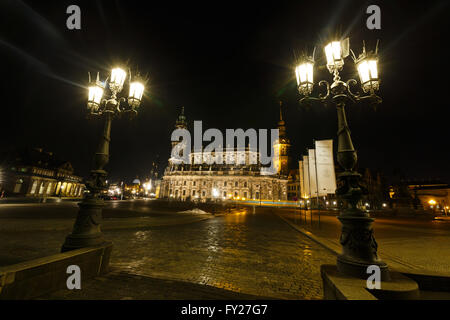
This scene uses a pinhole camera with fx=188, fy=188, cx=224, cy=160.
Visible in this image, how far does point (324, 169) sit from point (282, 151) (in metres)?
62.3

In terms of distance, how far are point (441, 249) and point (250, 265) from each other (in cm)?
773

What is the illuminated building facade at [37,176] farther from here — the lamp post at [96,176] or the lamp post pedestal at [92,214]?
the lamp post pedestal at [92,214]

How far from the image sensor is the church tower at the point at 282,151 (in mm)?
72894

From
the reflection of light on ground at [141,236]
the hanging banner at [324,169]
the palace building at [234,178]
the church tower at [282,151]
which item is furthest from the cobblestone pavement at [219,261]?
the church tower at [282,151]

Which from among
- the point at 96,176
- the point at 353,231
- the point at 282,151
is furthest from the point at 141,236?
the point at 282,151

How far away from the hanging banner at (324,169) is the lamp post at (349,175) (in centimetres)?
963

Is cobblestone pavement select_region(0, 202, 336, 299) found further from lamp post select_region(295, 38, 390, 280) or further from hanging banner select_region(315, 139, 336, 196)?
hanging banner select_region(315, 139, 336, 196)

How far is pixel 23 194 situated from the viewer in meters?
43.2

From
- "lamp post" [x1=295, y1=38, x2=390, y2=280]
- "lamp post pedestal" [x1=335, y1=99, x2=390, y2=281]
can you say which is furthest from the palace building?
"lamp post pedestal" [x1=335, y1=99, x2=390, y2=281]

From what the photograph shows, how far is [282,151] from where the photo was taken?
74.1 metres

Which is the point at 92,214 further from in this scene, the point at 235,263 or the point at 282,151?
the point at 282,151

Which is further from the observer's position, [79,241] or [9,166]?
[9,166]
